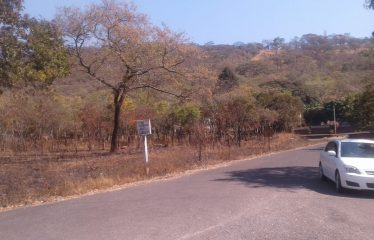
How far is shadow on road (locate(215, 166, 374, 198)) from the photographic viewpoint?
558 inches

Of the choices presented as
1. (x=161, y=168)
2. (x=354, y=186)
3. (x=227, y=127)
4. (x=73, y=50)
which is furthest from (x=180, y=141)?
(x=354, y=186)

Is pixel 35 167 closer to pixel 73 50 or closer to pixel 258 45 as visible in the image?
pixel 73 50

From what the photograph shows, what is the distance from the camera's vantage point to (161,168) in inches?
797

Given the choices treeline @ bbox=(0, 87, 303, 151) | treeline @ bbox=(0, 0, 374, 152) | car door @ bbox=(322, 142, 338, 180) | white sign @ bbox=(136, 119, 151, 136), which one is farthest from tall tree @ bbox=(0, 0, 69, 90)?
car door @ bbox=(322, 142, 338, 180)

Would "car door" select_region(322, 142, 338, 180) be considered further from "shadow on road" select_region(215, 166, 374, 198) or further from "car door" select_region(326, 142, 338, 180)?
"shadow on road" select_region(215, 166, 374, 198)

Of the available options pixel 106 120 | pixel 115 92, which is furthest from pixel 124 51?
pixel 106 120

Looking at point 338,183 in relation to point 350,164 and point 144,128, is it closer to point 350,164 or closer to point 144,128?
point 350,164

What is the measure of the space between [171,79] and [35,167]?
1144cm

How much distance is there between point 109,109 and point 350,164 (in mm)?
33284

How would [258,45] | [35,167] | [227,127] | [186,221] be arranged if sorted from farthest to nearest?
[258,45] < [227,127] < [35,167] < [186,221]

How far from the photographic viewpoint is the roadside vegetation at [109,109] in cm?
2073

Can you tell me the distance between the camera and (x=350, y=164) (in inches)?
539

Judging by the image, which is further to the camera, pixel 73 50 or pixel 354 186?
pixel 73 50

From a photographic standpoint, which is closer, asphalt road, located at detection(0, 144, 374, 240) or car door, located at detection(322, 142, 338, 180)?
asphalt road, located at detection(0, 144, 374, 240)
